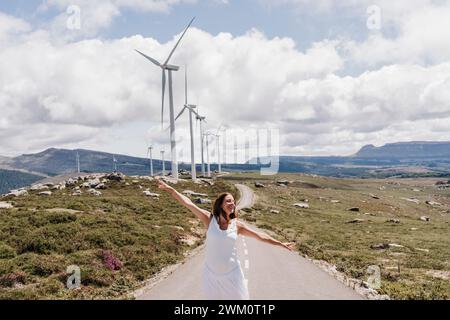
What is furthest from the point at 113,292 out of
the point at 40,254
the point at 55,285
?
the point at 40,254

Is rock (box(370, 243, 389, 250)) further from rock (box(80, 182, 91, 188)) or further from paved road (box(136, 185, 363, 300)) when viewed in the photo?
rock (box(80, 182, 91, 188))

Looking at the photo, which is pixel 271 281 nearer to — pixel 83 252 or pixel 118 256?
pixel 118 256

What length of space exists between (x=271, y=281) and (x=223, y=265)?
1069 centimetres

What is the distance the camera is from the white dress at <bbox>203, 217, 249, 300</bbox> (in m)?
7.30

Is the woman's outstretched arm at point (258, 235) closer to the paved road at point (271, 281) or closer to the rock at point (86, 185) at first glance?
the paved road at point (271, 281)

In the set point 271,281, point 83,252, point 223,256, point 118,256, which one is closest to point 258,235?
point 223,256

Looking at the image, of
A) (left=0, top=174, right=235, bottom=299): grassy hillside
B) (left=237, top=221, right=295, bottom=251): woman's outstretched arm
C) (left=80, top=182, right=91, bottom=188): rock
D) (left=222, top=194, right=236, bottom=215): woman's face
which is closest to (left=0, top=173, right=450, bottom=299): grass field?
(left=0, top=174, right=235, bottom=299): grassy hillside

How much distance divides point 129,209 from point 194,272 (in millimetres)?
28434

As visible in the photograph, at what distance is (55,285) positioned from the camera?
17297 mm

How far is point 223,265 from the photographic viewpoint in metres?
7.34

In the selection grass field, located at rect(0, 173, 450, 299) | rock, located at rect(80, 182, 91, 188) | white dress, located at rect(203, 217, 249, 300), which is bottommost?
grass field, located at rect(0, 173, 450, 299)

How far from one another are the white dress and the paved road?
24.0 ft

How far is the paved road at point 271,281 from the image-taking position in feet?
49.7

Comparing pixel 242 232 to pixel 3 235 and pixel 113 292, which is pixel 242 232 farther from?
pixel 3 235
